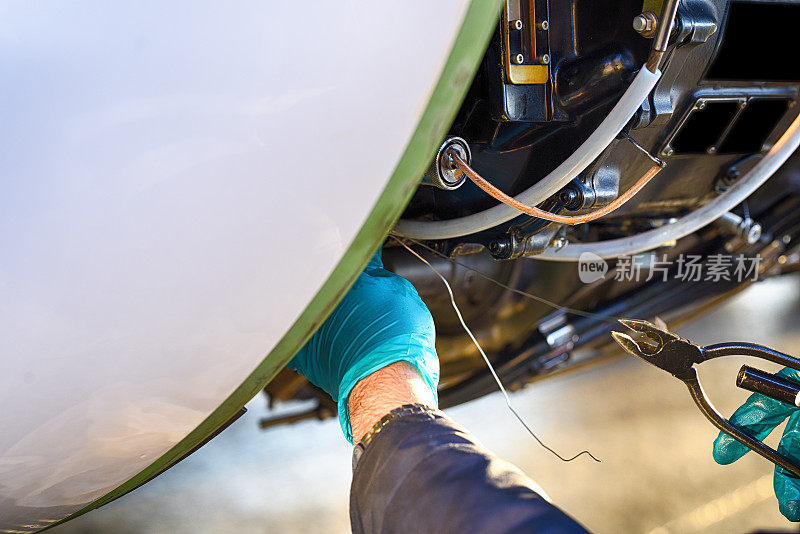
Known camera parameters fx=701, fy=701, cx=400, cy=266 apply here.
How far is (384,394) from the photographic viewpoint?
2.31 feet

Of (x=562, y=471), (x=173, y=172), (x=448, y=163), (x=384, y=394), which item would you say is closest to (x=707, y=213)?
(x=448, y=163)

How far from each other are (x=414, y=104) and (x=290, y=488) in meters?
1.36

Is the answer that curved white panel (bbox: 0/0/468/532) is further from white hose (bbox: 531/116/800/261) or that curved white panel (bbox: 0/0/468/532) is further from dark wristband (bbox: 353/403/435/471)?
white hose (bbox: 531/116/800/261)

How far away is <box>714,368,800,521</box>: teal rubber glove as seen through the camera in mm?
866

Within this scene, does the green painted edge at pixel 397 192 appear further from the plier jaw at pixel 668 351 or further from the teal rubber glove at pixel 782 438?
the teal rubber glove at pixel 782 438

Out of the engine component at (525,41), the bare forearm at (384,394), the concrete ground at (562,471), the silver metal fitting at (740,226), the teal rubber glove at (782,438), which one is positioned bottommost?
the concrete ground at (562,471)

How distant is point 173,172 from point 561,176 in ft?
1.39

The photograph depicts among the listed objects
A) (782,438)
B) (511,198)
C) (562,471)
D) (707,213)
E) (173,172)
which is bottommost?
(562,471)

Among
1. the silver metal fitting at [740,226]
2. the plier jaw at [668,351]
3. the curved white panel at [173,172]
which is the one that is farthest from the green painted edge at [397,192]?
the silver metal fitting at [740,226]

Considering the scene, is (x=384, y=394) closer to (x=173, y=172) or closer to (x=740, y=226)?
(x=173, y=172)

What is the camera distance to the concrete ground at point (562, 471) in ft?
5.28

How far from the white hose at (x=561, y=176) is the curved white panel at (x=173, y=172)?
0.85 feet

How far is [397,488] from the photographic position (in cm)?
61

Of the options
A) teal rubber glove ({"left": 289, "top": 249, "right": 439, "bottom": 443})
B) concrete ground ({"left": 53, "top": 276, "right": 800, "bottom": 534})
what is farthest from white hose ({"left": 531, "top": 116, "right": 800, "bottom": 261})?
concrete ground ({"left": 53, "top": 276, "right": 800, "bottom": 534})
